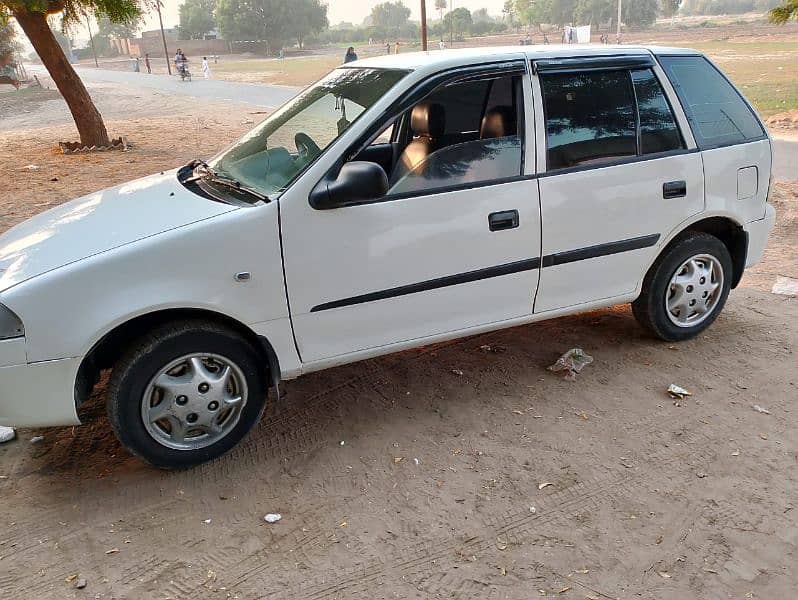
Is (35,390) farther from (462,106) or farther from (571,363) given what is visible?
(571,363)

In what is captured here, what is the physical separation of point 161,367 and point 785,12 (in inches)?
614

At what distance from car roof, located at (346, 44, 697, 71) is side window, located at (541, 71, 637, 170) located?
5.1 inches

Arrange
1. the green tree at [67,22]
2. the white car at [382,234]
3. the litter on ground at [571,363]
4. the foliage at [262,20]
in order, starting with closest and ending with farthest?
the white car at [382,234], the litter on ground at [571,363], the green tree at [67,22], the foliage at [262,20]

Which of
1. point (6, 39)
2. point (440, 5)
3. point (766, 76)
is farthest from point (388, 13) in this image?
point (766, 76)

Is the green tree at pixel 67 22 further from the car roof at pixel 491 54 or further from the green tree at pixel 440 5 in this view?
the green tree at pixel 440 5

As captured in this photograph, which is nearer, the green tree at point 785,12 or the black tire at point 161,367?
the black tire at point 161,367

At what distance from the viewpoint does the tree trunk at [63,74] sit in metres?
14.0

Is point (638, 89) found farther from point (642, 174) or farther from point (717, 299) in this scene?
point (717, 299)

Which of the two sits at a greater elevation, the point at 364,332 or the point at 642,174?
the point at 642,174

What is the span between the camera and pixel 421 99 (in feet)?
11.5

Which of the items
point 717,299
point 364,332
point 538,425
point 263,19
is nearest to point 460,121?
point 364,332

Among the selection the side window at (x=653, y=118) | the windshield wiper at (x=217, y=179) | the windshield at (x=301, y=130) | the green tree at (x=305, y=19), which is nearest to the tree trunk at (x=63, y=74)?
the windshield wiper at (x=217, y=179)

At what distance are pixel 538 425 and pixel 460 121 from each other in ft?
5.94

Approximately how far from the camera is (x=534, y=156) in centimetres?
370
